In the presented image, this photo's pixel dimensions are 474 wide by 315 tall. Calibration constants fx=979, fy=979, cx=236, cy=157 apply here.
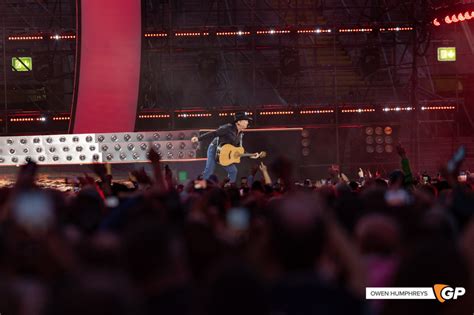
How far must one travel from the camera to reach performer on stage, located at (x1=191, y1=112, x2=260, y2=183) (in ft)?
58.6

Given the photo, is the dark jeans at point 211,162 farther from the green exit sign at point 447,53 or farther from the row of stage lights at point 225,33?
the green exit sign at point 447,53

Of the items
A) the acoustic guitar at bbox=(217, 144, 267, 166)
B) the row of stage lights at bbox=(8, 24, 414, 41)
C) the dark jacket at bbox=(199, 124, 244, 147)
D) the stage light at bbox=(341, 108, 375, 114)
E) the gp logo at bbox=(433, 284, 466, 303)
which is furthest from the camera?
the stage light at bbox=(341, 108, 375, 114)

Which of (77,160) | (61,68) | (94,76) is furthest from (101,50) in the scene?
(61,68)

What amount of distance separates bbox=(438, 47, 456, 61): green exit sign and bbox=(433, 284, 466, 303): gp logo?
24069mm

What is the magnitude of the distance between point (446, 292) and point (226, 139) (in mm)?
14135

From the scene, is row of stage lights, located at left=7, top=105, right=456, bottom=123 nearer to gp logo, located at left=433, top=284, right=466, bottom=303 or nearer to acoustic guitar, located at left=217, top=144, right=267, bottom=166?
acoustic guitar, located at left=217, top=144, right=267, bottom=166

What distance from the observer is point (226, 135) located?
717 inches

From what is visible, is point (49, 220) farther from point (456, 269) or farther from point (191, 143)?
point (191, 143)

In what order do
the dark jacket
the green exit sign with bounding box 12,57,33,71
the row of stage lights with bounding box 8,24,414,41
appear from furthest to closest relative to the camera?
the green exit sign with bounding box 12,57,33,71, the row of stage lights with bounding box 8,24,414,41, the dark jacket

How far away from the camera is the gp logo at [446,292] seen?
399 cm

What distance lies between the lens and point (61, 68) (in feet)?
91.1

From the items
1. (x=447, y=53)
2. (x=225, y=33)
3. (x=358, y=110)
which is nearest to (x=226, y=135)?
(x=225, y=33)

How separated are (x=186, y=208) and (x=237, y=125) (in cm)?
1215

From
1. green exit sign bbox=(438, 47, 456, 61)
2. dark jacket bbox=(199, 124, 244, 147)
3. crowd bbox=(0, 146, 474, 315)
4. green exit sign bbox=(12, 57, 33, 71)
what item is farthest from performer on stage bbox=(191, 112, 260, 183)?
crowd bbox=(0, 146, 474, 315)
